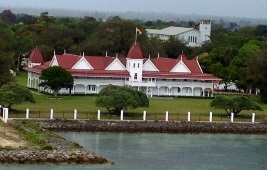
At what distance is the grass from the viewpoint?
167ft

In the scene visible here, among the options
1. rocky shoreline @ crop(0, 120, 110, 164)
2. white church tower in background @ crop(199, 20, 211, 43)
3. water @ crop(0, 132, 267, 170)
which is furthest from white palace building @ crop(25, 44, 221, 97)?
white church tower in background @ crop(199, 20, 211, 43)

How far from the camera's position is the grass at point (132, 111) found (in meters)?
50.9

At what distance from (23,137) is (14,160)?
5574 mm

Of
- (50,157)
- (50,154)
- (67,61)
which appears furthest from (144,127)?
(67,61)

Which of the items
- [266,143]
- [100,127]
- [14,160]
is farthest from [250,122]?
[14,160]

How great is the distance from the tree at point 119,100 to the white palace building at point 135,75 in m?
12.6

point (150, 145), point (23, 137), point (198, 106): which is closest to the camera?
point (23, 137)

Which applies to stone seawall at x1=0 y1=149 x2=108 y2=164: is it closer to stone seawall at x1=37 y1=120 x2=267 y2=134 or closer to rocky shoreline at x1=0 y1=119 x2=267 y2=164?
rocky shoreline at x1=0 y1=119 x2=267 y2=164

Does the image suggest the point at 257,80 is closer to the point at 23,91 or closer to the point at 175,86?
the point at 175,86

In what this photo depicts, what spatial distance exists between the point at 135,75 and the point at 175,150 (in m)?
24.5

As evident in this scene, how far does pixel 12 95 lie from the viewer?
49312mm

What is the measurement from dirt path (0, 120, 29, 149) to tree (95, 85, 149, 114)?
25.7ft

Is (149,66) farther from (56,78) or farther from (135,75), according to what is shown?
(56,78)

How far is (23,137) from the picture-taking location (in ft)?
133
